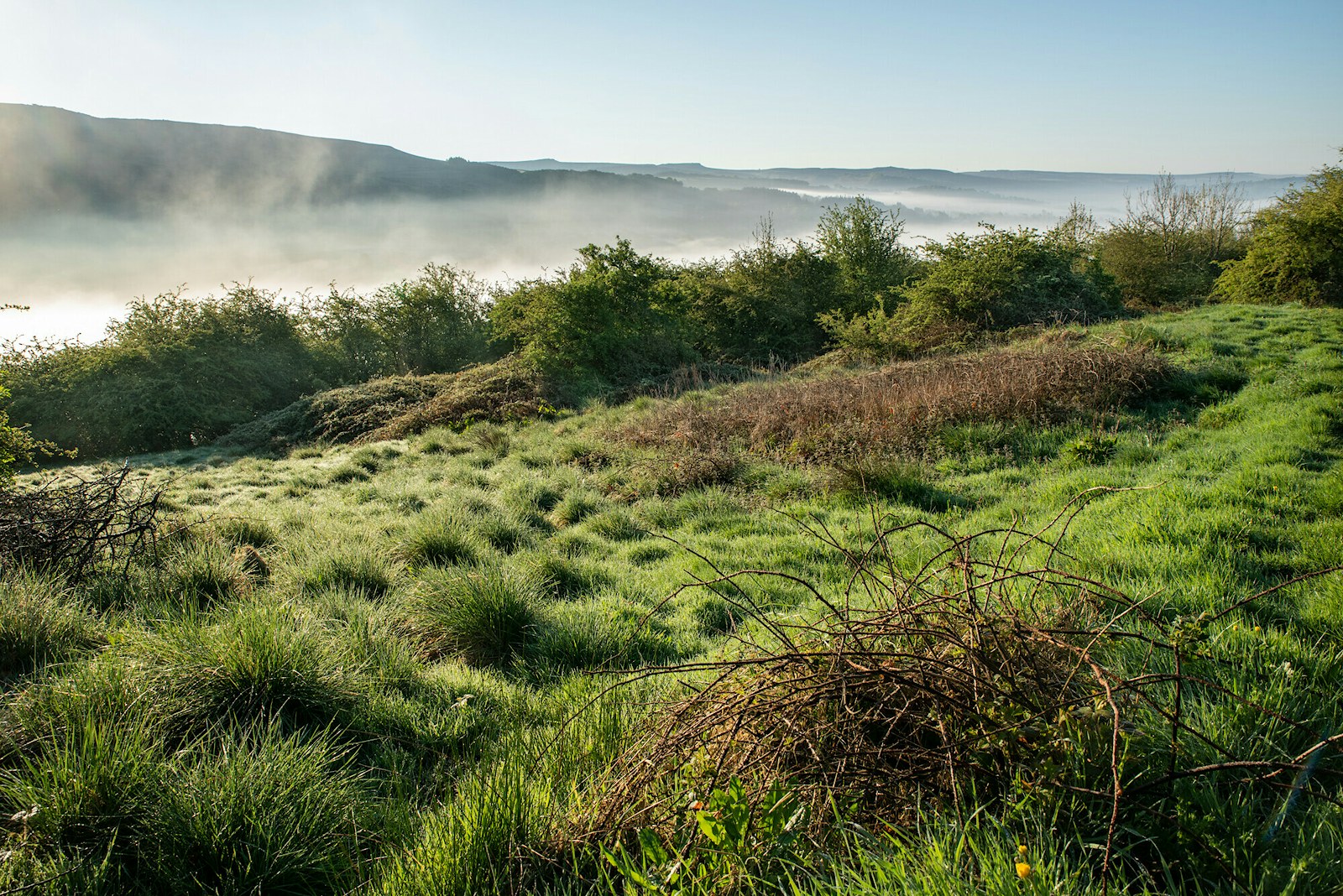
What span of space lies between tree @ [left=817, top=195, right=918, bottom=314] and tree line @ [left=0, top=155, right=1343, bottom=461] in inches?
3.4

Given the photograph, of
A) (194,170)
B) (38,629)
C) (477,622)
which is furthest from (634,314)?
(194,170)

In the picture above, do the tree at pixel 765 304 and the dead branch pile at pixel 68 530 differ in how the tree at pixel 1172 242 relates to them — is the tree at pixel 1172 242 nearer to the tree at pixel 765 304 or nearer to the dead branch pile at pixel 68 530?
the tree at pixel 765 304

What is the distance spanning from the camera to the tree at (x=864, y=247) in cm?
2795

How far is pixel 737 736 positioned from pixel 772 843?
405mm

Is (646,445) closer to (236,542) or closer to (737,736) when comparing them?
(236,542)

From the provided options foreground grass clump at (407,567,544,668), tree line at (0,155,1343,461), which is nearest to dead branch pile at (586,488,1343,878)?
foreground grass clump at (407,567,544,668)

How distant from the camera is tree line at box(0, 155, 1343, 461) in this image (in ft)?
64.8

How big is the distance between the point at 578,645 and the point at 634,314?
1862 cm

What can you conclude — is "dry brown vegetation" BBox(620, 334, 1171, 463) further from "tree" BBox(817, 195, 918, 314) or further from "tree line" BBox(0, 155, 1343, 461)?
"tree" BBox(817, 195, 918, 314)

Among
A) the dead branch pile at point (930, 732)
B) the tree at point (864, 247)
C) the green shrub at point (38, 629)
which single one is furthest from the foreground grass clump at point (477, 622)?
the tree at point (864, 247)

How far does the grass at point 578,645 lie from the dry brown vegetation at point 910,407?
0.32ft

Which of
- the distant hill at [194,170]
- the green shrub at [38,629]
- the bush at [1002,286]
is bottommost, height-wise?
the green shrub at [38,629]

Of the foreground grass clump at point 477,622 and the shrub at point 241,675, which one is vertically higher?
the shrub at point 241,675

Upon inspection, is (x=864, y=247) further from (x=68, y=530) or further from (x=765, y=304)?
(x=68, y=530)
